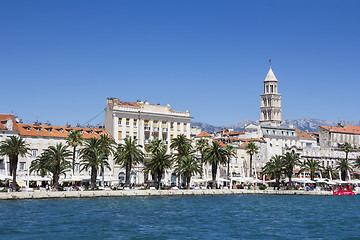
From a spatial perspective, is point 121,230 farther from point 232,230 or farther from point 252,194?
point 252,194

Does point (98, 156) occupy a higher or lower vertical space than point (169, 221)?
higher

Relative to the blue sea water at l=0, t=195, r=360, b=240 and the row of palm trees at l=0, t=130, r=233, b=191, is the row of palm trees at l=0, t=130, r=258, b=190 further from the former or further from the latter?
the blue sea water at l=0, t=195, r=360, b=240

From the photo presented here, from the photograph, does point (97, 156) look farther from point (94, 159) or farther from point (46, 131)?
point (46, 131)

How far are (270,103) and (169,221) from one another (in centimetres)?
12189

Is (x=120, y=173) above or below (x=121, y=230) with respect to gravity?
above

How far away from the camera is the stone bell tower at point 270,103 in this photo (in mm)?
165500

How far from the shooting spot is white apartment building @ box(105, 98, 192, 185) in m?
105

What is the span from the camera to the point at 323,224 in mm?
49250

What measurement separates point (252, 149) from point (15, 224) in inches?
3366

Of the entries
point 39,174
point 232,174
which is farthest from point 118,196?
A: point 232,174

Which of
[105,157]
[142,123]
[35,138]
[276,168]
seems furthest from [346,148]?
[35,138]

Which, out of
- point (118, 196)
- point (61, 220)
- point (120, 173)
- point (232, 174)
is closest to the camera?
point (61, 220)

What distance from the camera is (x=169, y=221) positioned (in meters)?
49.3

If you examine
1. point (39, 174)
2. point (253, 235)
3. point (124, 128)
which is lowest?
point (253, 235)
